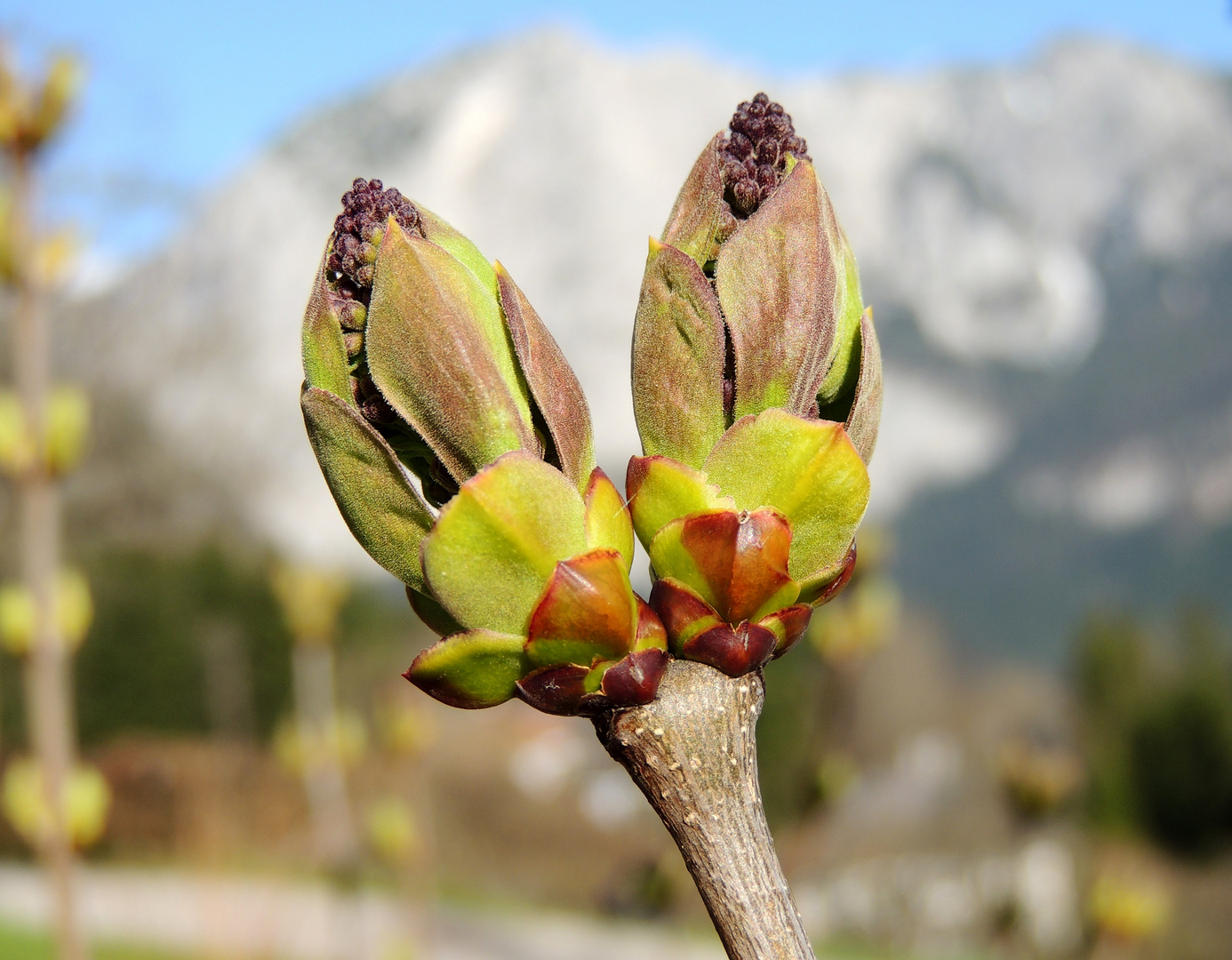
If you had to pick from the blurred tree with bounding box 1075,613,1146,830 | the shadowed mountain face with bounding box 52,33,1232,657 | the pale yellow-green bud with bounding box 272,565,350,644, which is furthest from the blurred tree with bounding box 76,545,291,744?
the shadowed mountain face with bounding box 52,33,1232,657

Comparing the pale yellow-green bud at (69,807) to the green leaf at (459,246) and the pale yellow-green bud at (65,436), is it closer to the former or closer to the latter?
the pale yellow-green bud at (65,436)

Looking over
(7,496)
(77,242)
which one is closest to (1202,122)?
(7,496)

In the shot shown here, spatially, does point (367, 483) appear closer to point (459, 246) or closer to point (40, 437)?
point (459, 246)

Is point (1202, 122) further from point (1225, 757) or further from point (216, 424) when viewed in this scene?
point (216, 424)

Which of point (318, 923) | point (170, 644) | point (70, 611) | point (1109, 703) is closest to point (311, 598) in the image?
point (70, 611)

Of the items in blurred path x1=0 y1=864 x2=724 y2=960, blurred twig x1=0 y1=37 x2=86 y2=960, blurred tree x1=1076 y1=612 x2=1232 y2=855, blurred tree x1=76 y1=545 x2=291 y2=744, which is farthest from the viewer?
blurred tree x1=1076 y1=612 x2=1232 y2=855

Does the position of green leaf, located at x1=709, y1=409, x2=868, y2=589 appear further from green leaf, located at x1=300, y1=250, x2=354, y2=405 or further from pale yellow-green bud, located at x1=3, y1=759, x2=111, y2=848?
pale yellow-green bud, located at x1=3, y1=759, x2=111, y2=848
